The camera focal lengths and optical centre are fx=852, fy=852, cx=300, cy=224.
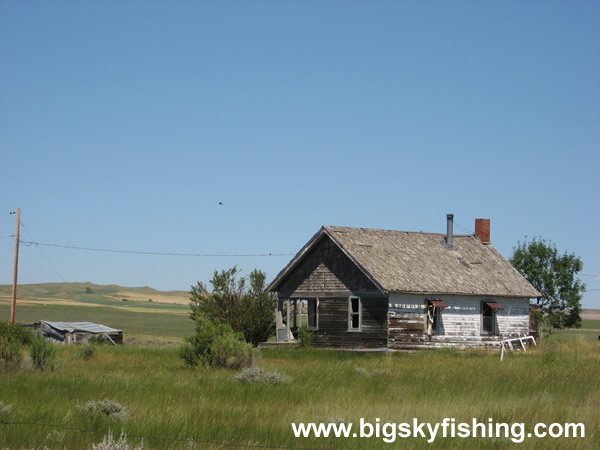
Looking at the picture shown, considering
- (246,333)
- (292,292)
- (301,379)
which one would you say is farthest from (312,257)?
(301,379)

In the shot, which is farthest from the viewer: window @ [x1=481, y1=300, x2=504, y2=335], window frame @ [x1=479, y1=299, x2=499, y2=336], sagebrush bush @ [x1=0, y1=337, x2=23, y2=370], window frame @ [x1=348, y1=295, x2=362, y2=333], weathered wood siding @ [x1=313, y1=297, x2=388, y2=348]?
window frame @ [x1=479, y1=299, x2=499, y2=336]

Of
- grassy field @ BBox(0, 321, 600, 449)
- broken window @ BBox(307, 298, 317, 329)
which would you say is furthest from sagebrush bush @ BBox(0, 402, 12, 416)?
broken window @ BBox(307, 298, 317, 329)

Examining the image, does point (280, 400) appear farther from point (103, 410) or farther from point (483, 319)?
point (483, 319)

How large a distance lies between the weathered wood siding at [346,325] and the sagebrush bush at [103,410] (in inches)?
855

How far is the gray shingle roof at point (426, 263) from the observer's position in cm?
3391

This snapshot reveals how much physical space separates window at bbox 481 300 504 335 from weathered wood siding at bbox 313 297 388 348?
18.7ft

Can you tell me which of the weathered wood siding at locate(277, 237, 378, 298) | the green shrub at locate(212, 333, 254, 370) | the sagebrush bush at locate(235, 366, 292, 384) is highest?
the weathered wood siding at locate(277, 237, 378, 298)

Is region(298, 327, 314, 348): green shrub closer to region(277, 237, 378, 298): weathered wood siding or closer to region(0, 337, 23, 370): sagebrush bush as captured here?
region(277, 237, 378, 298): weathered wood siding

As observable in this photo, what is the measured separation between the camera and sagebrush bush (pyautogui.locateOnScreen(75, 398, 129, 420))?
11.9m

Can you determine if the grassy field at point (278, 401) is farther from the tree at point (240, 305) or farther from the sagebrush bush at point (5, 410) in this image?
the tree at point (240, 305)

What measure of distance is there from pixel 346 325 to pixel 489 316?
7.38m

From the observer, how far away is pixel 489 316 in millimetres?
37688

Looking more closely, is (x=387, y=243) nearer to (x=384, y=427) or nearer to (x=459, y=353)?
(x=459, y=353)

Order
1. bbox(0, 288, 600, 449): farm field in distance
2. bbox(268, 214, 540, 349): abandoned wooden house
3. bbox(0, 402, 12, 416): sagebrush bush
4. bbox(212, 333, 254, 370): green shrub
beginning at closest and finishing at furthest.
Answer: bbox(0, 288, 600, 449): farm field in distance → bbox(0, 402, 12, 416): sagebrush bush → bbox(212, 333, 254, 370): green shrub → bbox(268, 214, 540, 349): abandoned wooden house
